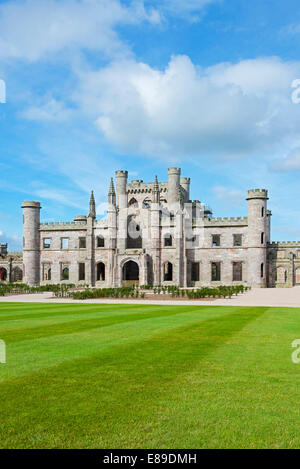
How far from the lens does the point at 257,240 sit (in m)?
52.8

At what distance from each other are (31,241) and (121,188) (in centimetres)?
1550

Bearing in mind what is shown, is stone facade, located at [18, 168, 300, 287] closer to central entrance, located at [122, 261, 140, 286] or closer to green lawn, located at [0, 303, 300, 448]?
central entrance, located at [122, 261, 140, 286]

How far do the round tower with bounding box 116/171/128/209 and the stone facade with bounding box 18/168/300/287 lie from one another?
2666 mm

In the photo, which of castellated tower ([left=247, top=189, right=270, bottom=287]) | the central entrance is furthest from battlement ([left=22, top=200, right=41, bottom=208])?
castellated tower ([left=247, top=189, right=270, bottom=287])

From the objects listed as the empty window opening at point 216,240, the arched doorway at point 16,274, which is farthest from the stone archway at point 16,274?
the empty window opening at point 216,240

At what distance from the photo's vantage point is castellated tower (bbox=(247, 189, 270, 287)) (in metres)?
52.4

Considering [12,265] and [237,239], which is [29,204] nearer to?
[12,265]

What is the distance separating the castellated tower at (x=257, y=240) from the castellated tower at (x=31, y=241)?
29.6m

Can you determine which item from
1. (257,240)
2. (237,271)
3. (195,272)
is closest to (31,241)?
(195,272)

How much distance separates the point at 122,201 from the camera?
216ft

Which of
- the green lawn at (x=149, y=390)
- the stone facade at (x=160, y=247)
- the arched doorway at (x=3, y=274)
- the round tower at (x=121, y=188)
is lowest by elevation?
the arched doorway at (x=3, y=274)

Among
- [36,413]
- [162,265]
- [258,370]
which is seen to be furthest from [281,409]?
[162,265]

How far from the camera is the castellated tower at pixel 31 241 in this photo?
201ft

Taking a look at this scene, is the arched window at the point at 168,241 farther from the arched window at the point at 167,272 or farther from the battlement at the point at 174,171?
the battlement at the point at 174,171
